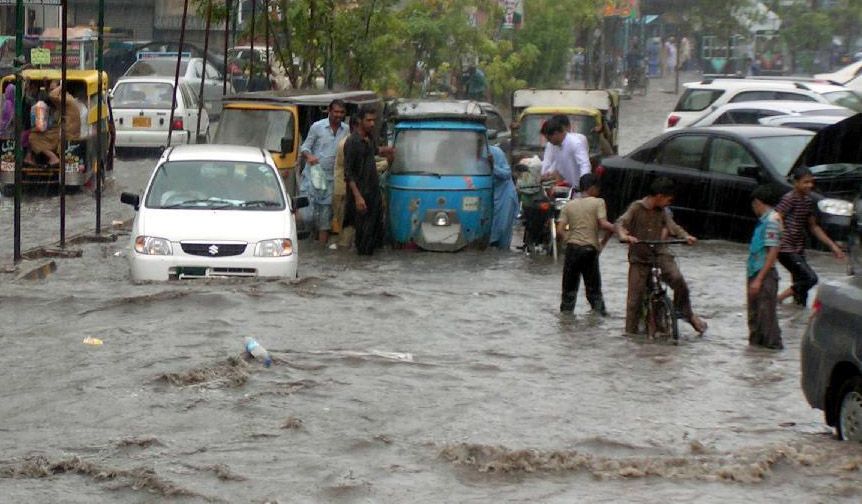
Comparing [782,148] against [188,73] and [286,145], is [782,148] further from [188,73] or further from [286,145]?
[188,73]

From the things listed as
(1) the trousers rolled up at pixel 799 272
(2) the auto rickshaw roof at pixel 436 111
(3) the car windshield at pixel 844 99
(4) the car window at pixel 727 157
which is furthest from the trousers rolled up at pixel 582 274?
(3) the car windshield at pixel 844 99

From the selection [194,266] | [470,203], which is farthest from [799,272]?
[194,266]

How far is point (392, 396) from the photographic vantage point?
10641mm

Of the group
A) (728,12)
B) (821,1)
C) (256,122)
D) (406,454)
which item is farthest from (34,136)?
(821,1)

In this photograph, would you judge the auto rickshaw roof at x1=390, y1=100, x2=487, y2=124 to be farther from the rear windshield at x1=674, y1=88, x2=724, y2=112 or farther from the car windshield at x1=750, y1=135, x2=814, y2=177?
the rear windshield at x1=674, y1=88, x2=724, y2=112

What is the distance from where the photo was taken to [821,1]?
58.7m

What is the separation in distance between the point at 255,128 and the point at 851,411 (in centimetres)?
1289

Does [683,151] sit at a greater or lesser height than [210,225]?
greater

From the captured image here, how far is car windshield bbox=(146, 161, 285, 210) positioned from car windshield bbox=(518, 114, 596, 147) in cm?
1042

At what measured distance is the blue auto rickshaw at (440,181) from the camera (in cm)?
1817

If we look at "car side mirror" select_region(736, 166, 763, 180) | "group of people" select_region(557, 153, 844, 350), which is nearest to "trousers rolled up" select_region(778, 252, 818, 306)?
"group of people" select_region(557, 153, 844, 350)

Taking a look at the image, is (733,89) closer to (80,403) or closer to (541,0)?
(541,0)

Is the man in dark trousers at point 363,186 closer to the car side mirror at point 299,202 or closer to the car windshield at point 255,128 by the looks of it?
the car side mirror at point 299,202

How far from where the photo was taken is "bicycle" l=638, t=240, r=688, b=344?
42.1 feet
